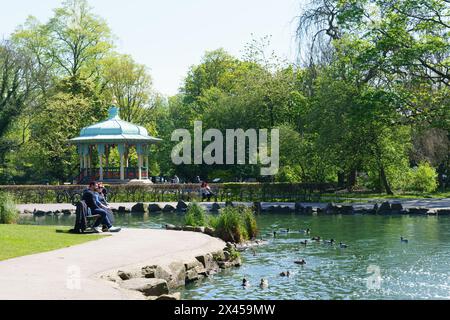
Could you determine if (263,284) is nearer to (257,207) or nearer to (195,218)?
(195,218)

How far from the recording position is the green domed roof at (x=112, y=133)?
46906mm

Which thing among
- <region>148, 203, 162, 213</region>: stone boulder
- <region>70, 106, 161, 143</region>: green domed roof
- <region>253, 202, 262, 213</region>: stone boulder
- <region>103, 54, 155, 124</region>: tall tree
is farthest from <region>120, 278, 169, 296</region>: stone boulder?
<region>103, 54, 155, 124</region>: tall tree

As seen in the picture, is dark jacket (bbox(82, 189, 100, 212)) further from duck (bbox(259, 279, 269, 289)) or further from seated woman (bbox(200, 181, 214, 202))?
seated woman (bbox(200, 181, 214, 202))

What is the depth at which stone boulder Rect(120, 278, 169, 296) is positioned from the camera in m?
11.5

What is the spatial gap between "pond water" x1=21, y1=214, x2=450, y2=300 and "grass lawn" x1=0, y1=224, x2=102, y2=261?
3931 mm

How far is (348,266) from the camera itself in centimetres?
1606

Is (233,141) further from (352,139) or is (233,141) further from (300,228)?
(300,228)

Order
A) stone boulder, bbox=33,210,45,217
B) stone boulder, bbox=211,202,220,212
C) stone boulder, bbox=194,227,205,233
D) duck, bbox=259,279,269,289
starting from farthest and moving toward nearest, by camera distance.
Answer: stone boulder, bbox=211,202,220,212 → stone boulder, bbox=33,210,45,217 → stone boulder, bbox=194,227,205,233 → duck, bbox=259,279,269,289

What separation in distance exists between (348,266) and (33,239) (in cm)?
797
